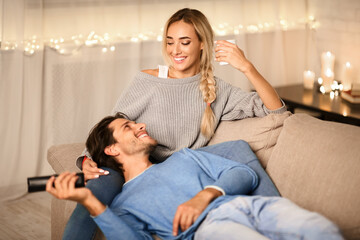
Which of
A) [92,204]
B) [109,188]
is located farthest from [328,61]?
[92,204]

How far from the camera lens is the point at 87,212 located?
1.82 metres

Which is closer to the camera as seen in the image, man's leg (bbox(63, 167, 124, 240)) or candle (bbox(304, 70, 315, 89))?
man's leg (bbox(63, 167, 124, 240))

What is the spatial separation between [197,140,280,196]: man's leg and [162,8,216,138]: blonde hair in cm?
19

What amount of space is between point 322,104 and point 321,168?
1539mm

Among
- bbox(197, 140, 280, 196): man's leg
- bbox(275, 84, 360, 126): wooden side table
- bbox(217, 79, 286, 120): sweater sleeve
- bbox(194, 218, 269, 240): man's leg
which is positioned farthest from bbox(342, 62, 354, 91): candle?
bbox(194, 218, 269, 240): man's leg

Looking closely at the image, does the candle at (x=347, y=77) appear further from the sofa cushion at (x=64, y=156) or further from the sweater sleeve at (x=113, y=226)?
the sweater sleeve at (x=113, y=226)

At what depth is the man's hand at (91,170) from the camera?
1999mm

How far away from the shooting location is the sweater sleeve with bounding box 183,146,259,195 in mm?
1841

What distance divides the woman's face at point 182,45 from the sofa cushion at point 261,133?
40 cm

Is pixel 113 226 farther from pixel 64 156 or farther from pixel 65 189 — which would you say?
A: pixel 64 156

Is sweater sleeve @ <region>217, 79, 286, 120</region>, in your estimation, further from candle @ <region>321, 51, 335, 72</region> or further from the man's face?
candle @ <region>321, 51, 335, 72</region>

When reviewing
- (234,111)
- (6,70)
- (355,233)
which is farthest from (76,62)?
(355,233)

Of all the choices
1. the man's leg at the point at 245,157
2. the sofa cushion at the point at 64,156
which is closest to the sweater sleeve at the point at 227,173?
the man's leg at the point at 245,157

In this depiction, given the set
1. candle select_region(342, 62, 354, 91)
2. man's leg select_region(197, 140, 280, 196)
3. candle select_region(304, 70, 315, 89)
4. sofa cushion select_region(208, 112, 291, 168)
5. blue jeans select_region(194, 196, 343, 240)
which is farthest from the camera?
candle select_region(304, 70, 315, 89)
